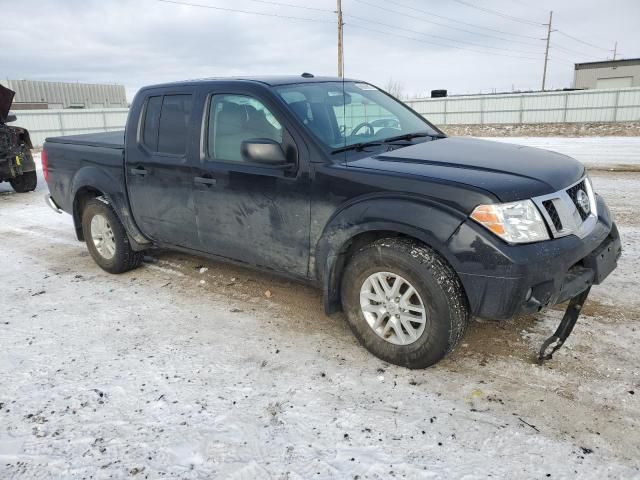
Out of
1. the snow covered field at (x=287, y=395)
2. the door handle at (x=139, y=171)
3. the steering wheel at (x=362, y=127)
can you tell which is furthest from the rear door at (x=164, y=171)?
the steering wheel at (x=362, y=127)

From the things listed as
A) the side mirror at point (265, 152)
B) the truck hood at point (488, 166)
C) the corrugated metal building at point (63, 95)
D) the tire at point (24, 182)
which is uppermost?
the corrugated metal building at point (63, 95)

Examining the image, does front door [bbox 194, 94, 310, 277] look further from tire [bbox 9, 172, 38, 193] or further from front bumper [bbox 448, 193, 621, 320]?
tire [bbox 9, 172, 38, 193]

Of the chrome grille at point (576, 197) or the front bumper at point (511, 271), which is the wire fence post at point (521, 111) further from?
the front bumper at point (511, 271)

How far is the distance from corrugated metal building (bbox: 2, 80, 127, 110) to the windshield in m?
50.8

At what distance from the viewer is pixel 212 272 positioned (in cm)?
502

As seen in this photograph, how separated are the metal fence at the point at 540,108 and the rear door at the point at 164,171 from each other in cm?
2626

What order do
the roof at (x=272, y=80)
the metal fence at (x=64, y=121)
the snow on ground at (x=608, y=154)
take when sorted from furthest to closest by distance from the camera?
the metal fence at (x=64, y=121), the snow on ground at (x=608, y=154), the roof at (x=272, y=80)

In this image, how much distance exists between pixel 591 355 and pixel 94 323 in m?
3.67

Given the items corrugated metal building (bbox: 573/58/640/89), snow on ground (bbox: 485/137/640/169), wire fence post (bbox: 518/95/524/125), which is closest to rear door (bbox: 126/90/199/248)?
snow on ground (bbox: 485/137/640/169)

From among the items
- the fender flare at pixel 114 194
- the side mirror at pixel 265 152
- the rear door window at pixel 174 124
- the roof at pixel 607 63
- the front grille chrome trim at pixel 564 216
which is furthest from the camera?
the roof at pixel 607 63

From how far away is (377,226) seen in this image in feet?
9.82

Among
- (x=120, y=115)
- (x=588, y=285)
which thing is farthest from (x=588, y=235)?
(x=120, y=115)

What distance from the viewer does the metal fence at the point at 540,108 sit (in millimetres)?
24844

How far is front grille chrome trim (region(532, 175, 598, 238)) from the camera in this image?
2.74 metres
